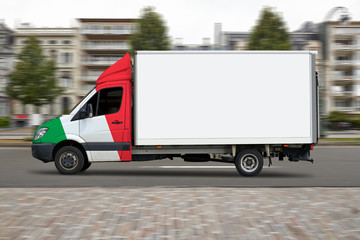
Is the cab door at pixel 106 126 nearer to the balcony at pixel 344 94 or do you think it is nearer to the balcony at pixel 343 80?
the balcony at pixel 344 94

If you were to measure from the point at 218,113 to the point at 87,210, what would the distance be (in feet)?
15.1

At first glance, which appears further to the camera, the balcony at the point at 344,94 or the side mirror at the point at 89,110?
the balcony at the point at 344,94

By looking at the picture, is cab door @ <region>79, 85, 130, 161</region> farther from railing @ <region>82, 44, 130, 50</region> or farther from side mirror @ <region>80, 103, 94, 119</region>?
railing @ <region>82, 44, 130, 50</region>

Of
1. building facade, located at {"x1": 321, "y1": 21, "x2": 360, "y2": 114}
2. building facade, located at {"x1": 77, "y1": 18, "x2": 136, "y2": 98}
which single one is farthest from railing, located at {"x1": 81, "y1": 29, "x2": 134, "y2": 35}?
building facade, located at {"x1": 321, "y1": 21, "x2": 360, "y2": 114}

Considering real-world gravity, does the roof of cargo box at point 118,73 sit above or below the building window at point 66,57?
below

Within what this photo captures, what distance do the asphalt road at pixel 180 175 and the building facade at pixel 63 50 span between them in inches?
1692

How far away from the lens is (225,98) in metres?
9.18

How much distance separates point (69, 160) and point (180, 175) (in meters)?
2.65

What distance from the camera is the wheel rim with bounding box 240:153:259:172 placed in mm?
9406

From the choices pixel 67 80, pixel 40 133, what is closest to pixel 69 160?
pixel 40 133

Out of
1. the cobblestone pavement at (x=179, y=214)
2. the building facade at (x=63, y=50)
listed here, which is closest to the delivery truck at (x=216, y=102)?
the cobblestone pavement at (x=179, y=214)

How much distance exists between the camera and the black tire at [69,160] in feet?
31.1

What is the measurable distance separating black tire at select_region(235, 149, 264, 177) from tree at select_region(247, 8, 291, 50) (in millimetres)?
A: 17514

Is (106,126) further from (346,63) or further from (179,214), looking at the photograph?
(346,63)
